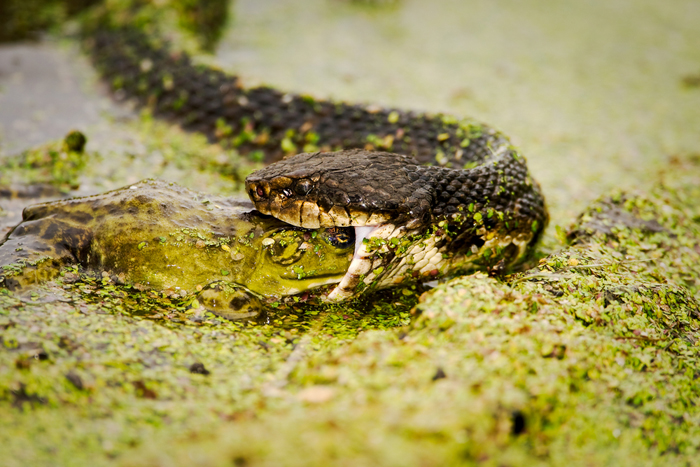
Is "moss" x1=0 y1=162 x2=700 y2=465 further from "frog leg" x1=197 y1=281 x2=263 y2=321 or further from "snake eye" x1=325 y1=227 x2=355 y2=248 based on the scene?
"snake eye" x1=325 y1=227 x2=355 y2=248

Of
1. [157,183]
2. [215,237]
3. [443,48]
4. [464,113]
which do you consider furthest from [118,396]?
[443,48]

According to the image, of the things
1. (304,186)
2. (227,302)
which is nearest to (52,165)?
(227,302)

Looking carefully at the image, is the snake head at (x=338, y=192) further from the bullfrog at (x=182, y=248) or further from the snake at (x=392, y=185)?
the bullfrog at (x=182, y=248)

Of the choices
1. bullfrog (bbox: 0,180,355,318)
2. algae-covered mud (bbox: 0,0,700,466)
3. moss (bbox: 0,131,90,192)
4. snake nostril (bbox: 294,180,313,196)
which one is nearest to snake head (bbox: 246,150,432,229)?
snake nostril (bbox: 294,180,313,196)

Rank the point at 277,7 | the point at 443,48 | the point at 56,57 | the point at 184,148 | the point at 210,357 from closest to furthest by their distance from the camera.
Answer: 1. the point at 210,357
2. the point at 184,148
3. the point at 56,57
4. the point at 443,48
5. the point at 277,7

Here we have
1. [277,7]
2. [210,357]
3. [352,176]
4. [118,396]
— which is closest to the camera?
[118,396]

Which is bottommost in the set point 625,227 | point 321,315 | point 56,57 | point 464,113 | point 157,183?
point 321,315

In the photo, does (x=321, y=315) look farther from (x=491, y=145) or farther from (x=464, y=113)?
(x=464, y=113)
